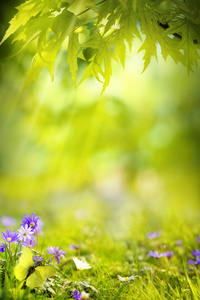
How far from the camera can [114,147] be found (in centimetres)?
592

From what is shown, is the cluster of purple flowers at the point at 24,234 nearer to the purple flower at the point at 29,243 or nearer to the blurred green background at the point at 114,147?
the purple flower at the point at 29,243

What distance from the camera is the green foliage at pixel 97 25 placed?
1170 millimetres

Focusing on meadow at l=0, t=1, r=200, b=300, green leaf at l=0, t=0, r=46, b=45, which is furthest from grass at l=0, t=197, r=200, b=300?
green leaf at l=0, t=0, r=46, b=45

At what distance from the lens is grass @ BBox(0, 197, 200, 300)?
1.16m

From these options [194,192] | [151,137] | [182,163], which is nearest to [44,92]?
[151,137]

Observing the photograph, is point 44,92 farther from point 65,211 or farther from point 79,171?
point 79,171

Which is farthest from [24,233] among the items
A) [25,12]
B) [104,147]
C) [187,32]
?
[104,147]

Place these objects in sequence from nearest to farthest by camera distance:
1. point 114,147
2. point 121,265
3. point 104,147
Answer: point 121,265, point 104,147, point 114,147

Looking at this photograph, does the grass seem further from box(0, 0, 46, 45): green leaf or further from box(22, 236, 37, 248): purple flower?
box(0, 0, 46, 45): green leaf

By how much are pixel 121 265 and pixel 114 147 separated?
4.24 m

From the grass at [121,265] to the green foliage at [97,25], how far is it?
0.87 m

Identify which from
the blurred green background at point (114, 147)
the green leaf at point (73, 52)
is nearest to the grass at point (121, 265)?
the green leaf at point (73, 52)

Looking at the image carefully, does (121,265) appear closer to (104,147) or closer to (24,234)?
(24,234)

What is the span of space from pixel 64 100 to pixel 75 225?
86.7 inches
